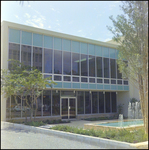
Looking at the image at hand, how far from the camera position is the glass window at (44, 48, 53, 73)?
19.2 m

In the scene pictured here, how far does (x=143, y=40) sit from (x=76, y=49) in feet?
40.3

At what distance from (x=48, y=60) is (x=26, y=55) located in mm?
2092

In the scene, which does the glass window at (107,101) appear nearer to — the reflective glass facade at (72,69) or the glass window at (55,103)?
the reflective glass facade at (72,69)

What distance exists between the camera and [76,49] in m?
21.3

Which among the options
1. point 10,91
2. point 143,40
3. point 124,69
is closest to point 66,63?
point 10,91

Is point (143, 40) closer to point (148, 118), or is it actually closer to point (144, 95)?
point (144, 95)

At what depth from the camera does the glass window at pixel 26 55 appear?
717 inches

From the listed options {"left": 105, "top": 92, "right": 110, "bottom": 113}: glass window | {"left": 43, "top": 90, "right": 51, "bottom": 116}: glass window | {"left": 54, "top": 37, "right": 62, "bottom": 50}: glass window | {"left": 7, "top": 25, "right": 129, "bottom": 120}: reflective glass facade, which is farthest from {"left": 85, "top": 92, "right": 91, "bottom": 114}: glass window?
{"left": 54, "top": 37, "right": 62, "bottom": 50}: glass window

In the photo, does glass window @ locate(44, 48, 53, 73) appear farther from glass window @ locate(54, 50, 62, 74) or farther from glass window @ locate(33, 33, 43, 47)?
glass window @ locate(33, 33, 43, 47)

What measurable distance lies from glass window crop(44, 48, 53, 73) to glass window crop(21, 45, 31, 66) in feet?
4.99

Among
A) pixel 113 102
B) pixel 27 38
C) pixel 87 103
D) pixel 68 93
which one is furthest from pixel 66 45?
pixel 113 102

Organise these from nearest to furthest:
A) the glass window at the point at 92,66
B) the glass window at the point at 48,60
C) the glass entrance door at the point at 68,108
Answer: the glass window at the point at 48,60, the glass entrance door at the point at 68,108, the glass window at the point at 92,66

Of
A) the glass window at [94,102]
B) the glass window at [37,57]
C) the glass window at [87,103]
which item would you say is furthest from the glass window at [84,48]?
the glass window at [94,102]

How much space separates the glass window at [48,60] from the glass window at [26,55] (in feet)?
4.99
